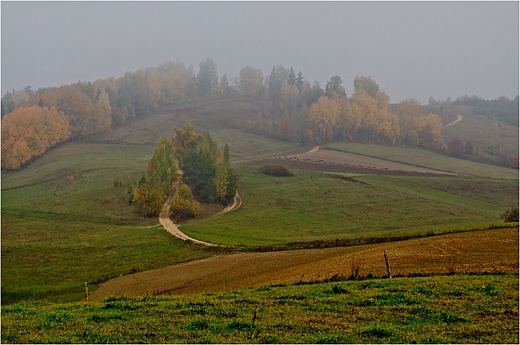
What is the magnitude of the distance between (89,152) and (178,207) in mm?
77147

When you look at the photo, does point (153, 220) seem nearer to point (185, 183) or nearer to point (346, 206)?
point (185, 183)

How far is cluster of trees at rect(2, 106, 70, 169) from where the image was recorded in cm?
12719

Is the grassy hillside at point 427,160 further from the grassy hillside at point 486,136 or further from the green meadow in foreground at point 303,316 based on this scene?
the green meadow in foreground at point 303,316

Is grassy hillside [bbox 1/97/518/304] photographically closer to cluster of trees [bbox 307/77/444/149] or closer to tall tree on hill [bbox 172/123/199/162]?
tall tree on hill [bbox 172/123/199/162]

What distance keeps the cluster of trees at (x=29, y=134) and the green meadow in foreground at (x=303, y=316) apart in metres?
123

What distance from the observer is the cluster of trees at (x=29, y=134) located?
12719cm

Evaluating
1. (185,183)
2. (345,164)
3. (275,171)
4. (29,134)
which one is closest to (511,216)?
(275,171)

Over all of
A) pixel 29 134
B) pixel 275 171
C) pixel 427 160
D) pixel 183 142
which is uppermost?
pixel 29 134

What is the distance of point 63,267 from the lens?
43594 mm

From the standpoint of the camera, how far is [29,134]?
133250 mm

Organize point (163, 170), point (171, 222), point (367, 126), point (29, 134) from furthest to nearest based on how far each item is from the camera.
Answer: point (367, 126) < point (29, 134) < point (163, 170) < point (171, 222)

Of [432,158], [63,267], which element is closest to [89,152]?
[63,267]

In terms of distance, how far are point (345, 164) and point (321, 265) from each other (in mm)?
92224

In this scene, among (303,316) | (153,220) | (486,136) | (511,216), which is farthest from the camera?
(486,136)
